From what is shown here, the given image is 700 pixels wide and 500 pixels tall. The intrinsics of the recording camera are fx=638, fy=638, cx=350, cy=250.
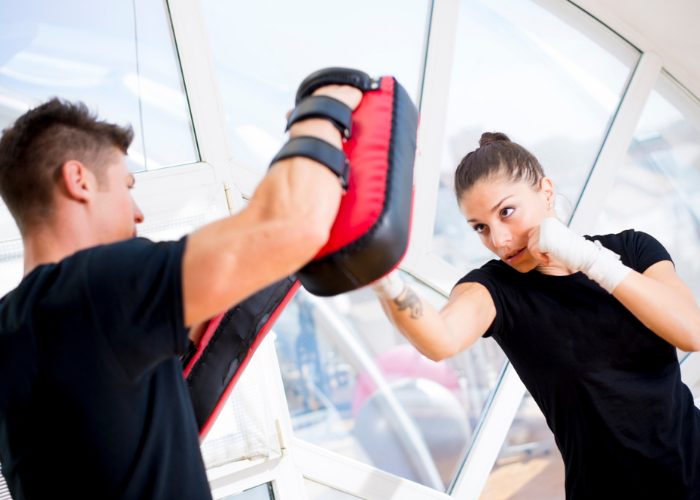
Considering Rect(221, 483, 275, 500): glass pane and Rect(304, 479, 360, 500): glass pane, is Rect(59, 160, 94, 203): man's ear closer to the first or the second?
Rect(221, 483, 275, 500): glass pane

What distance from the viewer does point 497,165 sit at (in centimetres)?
159

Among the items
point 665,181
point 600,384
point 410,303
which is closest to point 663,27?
point 665,181

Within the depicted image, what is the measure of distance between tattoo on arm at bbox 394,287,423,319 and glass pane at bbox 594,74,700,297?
2648mm

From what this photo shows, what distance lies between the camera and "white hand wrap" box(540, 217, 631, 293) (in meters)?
1.45

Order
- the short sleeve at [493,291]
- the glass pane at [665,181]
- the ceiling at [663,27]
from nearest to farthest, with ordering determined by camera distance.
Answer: the short sleeve at [493,291]
the ceiling at [663,27]
the glass pane at [665,181]

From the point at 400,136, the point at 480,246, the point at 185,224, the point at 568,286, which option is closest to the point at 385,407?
the point at 480,246

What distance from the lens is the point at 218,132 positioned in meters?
2.56

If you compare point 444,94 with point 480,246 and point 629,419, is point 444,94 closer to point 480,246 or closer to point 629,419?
point 480,246

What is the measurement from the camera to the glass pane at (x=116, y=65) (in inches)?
96.3

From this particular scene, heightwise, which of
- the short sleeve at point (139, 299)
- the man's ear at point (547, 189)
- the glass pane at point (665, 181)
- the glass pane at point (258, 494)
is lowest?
the glass pane at point (258, 494)

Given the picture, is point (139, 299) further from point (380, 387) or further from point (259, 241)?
point (380, 387)

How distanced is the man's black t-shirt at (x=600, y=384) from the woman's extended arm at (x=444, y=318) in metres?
0.04

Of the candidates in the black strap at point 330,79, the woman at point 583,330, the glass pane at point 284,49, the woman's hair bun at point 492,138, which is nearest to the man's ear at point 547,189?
the woman at point 583,330

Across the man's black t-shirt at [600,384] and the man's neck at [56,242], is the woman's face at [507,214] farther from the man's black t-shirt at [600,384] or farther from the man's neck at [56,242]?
the man's neck at [56,242]
